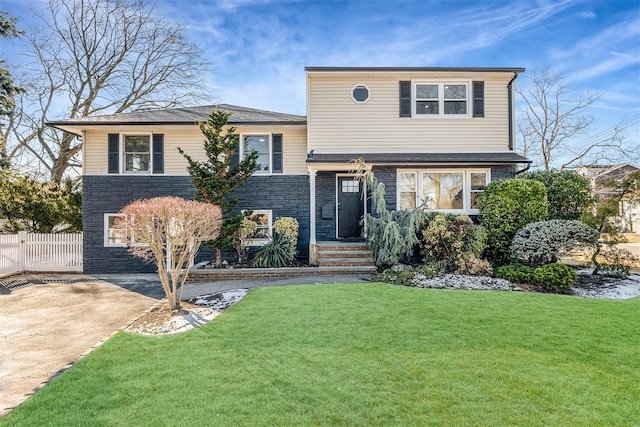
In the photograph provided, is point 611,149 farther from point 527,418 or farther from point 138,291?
point 138,291

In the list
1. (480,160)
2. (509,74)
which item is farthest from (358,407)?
(509,74)

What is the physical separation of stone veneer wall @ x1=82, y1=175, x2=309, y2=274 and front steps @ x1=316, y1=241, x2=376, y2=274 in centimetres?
135

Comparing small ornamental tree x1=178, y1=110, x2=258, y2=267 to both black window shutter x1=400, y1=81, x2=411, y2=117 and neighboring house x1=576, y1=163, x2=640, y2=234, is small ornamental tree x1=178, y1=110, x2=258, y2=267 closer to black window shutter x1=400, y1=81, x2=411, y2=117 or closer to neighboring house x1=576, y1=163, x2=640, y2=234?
black window shutter x1=400, y1=81, x2=411, y2=117

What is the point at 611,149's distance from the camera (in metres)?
19.0

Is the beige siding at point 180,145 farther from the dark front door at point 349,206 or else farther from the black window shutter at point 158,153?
the dark front door at point 349,206

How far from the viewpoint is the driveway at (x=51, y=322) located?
3.81m

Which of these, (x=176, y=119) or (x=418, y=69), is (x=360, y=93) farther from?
(x=176, y=119)

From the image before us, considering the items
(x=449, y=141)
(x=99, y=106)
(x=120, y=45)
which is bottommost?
(x=449, y=141)

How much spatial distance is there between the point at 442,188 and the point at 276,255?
6462 millimetres

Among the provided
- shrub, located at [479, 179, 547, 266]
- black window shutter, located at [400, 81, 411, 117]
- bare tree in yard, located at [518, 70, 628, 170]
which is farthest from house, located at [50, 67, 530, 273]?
bare tree in yard, located at [518, 70, 628, 170]

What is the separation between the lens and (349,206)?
11547 mm

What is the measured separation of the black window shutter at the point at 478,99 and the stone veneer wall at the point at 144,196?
21.8ft

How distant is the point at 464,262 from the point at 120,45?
925 inches

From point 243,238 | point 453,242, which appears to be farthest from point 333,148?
point 453,242
